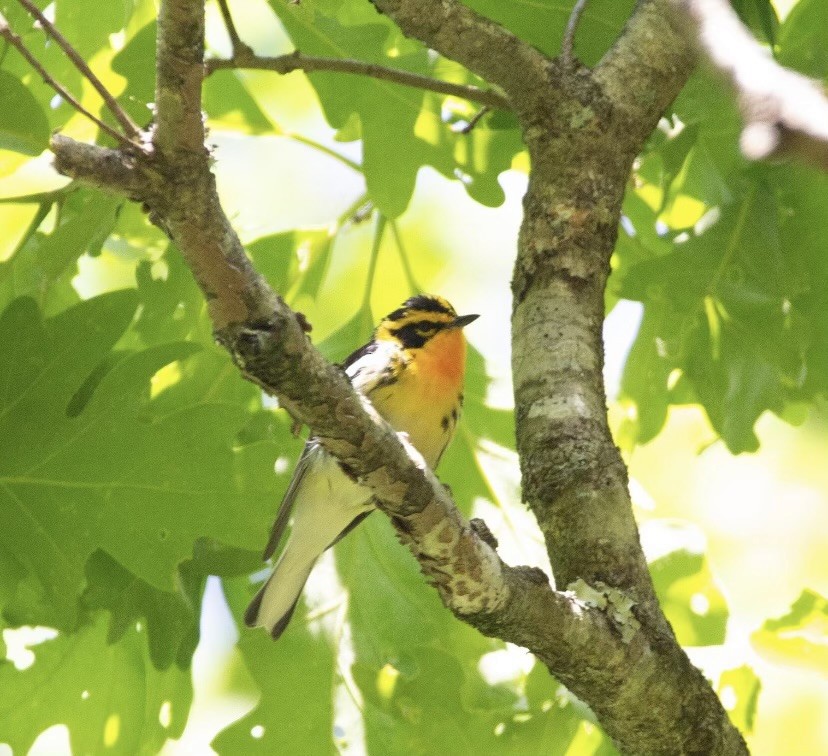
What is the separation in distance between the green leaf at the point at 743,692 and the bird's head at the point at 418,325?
134cm

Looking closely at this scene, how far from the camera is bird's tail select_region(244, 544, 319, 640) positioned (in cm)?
343

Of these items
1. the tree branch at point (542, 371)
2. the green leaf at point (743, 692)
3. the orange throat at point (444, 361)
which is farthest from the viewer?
the orange throat at point (444, 361)

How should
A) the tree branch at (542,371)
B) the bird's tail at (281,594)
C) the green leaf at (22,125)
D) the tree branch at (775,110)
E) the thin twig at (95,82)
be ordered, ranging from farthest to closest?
the bird's tail at (281,594) → the green leaf at (22,125) → the tree branch at (542,371) → the thin twig at (95,82) → the tree branch at (775,110)

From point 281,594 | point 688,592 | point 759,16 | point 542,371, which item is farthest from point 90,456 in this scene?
point 759,16

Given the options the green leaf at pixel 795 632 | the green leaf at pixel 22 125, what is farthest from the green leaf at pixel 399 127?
the green leaf at pixel 795 632

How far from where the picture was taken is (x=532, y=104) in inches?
107

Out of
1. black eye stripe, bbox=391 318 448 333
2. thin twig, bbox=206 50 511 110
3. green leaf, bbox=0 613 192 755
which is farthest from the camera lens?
black eye stripe, bbox=391 318 448 333

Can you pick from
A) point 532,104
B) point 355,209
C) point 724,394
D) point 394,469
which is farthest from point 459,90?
point 394,469

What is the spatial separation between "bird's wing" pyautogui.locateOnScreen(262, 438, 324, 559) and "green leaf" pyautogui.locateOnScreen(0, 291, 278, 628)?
0.28 feet

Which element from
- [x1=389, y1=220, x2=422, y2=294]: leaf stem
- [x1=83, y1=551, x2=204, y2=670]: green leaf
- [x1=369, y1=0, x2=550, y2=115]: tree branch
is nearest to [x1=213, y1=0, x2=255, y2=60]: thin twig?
[x1=369, y1=0, x2=550, y2=115]: tree branch

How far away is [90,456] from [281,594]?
→ 0.72 metres

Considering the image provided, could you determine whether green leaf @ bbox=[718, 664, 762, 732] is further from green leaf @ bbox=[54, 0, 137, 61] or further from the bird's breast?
green leaf @ bbox=[54, 0, 137, 61]

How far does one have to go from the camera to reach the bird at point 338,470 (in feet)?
11.3

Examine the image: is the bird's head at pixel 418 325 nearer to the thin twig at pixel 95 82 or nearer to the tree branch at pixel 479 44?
the tree branch at pixel 479 44
